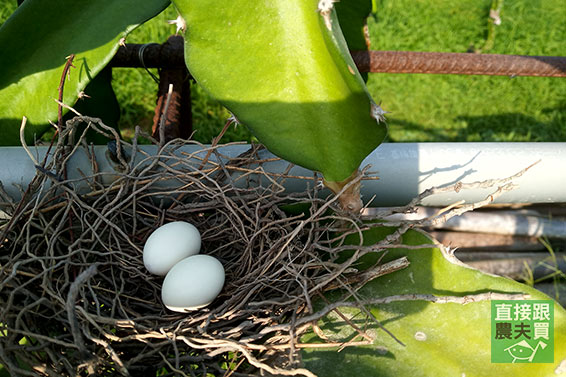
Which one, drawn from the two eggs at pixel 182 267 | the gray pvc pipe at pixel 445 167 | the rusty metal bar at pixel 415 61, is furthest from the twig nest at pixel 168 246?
the rusty metal bar at pixel 415 61

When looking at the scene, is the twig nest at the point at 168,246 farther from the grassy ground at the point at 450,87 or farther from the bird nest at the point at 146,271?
the grassy ground at the point at 450,87

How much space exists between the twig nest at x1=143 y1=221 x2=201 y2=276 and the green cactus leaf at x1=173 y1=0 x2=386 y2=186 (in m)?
0.27

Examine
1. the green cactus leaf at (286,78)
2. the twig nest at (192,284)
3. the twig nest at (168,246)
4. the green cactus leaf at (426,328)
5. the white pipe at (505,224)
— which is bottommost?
the white pipe at (505,224)

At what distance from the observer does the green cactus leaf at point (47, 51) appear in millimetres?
802

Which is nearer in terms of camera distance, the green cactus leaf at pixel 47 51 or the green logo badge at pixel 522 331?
the green logo badge at pixel 522 331

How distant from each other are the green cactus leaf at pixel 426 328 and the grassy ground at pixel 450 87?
1073 mm

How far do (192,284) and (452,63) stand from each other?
653 mm

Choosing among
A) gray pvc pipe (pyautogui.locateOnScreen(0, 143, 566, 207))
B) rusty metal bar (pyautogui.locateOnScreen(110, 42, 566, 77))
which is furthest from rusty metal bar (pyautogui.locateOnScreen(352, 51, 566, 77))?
gray pvc pipe (pyautogui.locateOnScreen(0, 143, 566, 207))

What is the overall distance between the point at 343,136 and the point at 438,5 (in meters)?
1.76

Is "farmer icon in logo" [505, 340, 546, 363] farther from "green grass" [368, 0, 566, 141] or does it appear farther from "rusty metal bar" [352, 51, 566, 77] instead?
"green grass" [368, 0, 566, 141]

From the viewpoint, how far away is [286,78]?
1.98 feet

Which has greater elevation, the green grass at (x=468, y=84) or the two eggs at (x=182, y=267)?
the two eggs at (x=182, y=267)

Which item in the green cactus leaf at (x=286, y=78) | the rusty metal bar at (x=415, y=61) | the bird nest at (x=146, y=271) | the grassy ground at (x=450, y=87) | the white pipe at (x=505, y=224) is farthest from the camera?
the grassy ground at (x=450, y=87)

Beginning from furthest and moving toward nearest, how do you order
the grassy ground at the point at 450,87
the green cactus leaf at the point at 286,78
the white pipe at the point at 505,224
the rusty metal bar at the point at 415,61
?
the grassy ground at the point at 450,87 < the white pipe at the point at 505,224 < the rusty metal bar at the point at 415,61 < the green cactus leaf at the point at 286,78
